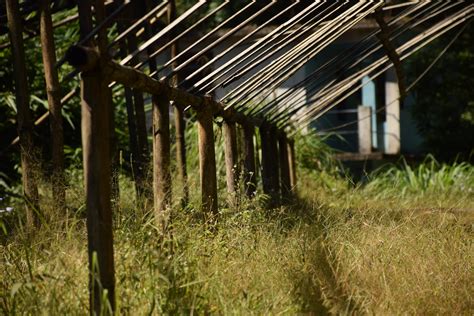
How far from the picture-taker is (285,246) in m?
5.24

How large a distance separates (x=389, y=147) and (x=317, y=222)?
9.43m

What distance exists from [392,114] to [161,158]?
9.93 m

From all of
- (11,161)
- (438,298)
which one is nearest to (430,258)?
(438,298)

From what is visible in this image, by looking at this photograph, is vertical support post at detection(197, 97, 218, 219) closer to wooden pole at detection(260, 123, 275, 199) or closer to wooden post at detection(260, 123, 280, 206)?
wooden post at detection(260, 123, 280, 206)

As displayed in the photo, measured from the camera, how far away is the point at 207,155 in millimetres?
6309

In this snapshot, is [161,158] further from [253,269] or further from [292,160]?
[292,160]

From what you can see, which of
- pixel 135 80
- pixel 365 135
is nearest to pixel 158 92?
pixel 135 80

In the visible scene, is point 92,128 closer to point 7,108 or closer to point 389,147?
point 7,108

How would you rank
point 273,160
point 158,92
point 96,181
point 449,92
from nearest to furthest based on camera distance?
point 96,181, point 158,92, point 273,160, point 449,92

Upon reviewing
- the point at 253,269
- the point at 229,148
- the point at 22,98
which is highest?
the point at 22,98

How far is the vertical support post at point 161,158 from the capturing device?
524 centimetres

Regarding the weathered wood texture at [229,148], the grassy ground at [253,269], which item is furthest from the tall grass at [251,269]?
the weathered wood texture at [229,148]

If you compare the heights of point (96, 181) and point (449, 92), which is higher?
point (449, 92)

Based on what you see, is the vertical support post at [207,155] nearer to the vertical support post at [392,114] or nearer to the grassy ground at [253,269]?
the grassy ground at [253,269]
